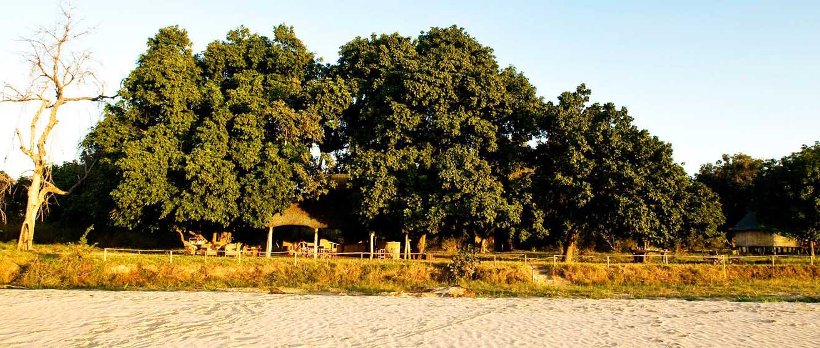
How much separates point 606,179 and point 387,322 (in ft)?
64.2

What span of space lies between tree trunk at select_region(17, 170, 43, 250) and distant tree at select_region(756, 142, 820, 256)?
137ft

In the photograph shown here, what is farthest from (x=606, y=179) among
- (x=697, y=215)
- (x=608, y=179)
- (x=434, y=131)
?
(x=434, y=131)

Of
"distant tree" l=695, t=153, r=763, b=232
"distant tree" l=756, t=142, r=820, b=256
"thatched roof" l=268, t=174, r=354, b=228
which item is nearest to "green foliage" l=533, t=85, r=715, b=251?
"distant tree" l=756, t=142, r=820, b=256

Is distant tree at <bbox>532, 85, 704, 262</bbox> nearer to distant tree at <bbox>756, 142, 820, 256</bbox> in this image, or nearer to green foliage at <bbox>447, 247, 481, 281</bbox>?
green foliage at <bbox>447, 247, 481, 281</bbox>

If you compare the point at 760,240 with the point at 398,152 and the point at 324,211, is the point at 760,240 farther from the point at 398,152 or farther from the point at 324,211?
the point at 324,211

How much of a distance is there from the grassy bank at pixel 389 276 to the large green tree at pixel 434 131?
349cm

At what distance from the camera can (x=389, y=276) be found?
84.6ft

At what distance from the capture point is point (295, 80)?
112ft

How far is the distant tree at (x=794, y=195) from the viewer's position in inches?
1330

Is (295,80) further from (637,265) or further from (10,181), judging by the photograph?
(637,265)

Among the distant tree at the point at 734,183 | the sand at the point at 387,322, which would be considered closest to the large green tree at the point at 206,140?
the sand at the point at 387,322

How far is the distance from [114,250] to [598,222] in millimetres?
25736

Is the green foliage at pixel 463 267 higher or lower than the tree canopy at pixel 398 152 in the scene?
lower

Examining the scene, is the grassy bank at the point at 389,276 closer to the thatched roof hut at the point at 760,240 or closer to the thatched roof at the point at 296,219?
the thatched roof at the point at 296,219
